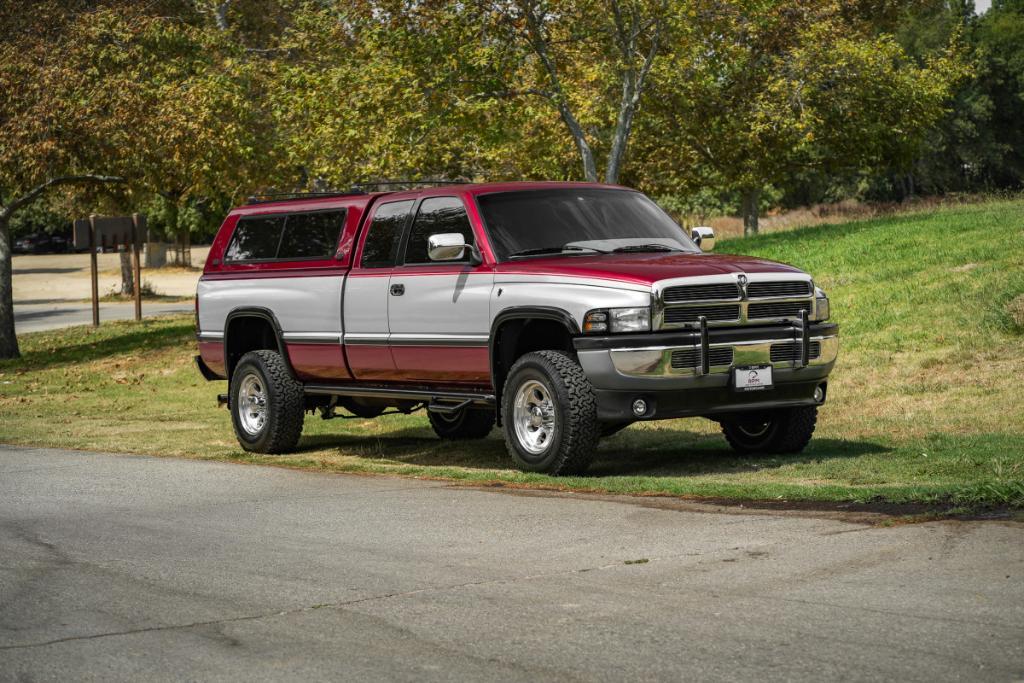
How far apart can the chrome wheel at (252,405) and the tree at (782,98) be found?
493 inches

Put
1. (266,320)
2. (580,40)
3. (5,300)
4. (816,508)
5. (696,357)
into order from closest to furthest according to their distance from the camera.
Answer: (816,508)
(696,357)
(266,320)
(580,40)
(5,300)

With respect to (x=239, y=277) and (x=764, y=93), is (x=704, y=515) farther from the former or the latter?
(x=764, y=93)

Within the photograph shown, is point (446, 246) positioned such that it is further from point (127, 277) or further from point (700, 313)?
point (127, 277)

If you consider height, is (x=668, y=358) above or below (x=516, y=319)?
below

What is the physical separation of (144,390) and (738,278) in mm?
12941

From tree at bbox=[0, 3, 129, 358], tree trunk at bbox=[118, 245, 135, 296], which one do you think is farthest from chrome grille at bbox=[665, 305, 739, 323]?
tree trunk at bbox=[118, 245, 135, 296]

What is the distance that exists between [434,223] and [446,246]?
826 millimetres

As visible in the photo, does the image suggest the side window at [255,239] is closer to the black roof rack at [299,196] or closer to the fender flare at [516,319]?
the black roof rack at [299,196]

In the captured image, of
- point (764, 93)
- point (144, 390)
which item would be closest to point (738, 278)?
point (144, 390)

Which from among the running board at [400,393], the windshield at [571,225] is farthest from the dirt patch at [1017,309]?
→ the running board at [400,393]

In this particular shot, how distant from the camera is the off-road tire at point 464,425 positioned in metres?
14.4

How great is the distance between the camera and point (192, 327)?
29.2 metres

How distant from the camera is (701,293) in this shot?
10.2 meters

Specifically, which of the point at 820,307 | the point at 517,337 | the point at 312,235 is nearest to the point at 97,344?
the point at 312,235
